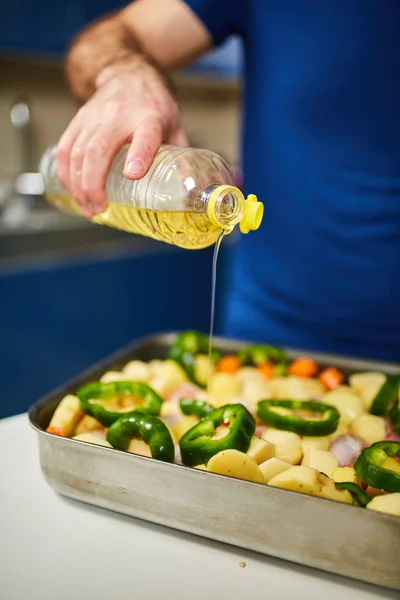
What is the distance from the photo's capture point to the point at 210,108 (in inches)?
158

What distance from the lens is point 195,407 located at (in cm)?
98

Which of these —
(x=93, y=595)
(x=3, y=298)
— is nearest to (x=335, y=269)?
(x=93, y=595)

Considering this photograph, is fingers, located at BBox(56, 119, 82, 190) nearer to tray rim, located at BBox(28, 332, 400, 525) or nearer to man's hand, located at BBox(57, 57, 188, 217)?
man's hand, located at BBox(57, 57, 188, 217)

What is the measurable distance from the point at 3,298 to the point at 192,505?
65.3 inches

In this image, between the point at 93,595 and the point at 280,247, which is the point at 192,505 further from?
the point at 280,247

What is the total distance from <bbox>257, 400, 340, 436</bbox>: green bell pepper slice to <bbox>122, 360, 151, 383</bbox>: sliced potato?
0.22 metres

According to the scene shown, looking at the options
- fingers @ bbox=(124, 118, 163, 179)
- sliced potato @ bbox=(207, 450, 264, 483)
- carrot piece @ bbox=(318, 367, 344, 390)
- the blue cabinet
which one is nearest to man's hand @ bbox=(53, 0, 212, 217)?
fingers @ bbox=(124, 118, 163, 179)

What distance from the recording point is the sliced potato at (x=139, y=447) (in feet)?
2.85

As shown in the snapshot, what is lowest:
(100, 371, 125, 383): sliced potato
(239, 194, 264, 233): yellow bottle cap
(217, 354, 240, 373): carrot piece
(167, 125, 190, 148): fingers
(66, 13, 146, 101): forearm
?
(217, 354, 240, 373): carrot piece

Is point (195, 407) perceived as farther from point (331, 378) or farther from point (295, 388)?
point (331, 378)

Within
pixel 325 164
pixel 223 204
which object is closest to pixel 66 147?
pixel 223 204

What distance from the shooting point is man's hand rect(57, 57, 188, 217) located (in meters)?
0.90

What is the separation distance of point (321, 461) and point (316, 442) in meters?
0.07

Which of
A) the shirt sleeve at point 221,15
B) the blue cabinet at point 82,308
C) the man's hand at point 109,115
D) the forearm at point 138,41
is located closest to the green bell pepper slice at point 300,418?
the man's hand at point 109,115
